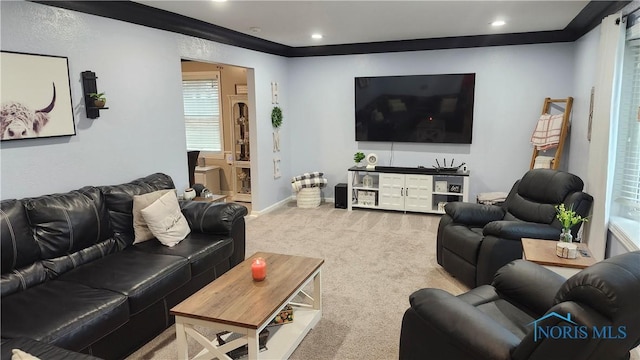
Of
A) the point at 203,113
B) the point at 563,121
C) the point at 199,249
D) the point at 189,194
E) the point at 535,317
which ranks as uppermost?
the point at 203,113

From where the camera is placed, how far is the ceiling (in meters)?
3.73

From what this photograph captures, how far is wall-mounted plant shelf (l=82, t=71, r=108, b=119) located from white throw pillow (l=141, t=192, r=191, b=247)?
87 cm

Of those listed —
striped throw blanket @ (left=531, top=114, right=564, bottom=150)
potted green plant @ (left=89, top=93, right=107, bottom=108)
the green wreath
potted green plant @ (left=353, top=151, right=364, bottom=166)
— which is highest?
potted green plant @ (left=89, top=93, right=107, bottom=108)

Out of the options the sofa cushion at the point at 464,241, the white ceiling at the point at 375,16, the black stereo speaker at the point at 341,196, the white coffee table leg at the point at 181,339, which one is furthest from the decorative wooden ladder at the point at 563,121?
the white coffee table leg at the point at 181,339

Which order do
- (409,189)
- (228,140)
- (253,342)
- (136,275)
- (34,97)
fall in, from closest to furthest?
(253,342)
(136,275)
(34,97)
(409,189)
(228,140)

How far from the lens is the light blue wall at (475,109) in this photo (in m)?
5.49

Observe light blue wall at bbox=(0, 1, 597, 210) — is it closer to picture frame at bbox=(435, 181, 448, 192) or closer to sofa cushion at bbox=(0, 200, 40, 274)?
sofa cushion at bbox=(0, 200, 40, 274)

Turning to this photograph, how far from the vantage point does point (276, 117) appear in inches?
246

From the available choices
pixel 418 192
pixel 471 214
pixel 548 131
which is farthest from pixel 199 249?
pixel 548 131

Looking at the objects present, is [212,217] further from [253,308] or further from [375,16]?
[375,16]

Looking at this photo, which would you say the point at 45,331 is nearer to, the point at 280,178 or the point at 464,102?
the point at 280,178

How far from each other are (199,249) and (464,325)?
2.11 metres

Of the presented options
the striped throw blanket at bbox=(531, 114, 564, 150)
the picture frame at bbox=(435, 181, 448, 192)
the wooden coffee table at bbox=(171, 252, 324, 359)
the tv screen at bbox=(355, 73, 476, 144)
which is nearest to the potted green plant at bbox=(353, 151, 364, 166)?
the tv screen at bbox=(355, 73, 476, 144)

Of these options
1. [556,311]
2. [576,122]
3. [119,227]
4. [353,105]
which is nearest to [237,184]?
[353,105]
